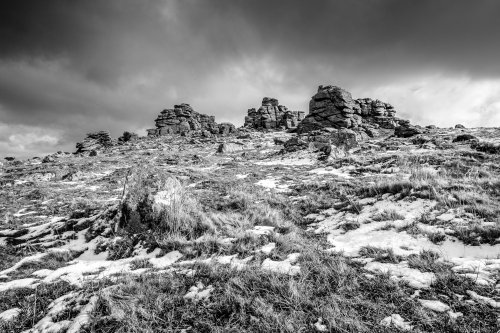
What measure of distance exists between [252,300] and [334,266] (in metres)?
1.52

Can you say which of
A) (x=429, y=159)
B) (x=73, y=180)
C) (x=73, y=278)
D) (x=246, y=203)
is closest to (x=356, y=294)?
(x=73, y=278)

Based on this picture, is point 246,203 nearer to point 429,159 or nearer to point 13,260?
point 13,260

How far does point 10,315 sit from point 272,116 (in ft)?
306

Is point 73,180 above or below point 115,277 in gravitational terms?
above

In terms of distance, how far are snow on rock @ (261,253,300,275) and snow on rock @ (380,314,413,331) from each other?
140 cm

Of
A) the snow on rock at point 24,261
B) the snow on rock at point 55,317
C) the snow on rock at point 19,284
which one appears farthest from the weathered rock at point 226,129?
the snow on rock at point 55,317

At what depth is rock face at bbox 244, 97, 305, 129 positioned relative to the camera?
89438 millimetres

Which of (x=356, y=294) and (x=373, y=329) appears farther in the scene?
(x=356, y=294)

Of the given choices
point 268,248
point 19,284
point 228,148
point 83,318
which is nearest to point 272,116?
point 228,148

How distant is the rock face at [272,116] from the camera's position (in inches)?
3521

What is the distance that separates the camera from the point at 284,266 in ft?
14.1

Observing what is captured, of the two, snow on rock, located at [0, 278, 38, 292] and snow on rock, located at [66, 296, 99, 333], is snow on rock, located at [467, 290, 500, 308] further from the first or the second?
snow on rock, located at [0, 278, 38, 292]

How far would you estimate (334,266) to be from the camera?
13.2ft

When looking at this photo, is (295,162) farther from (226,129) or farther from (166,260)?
(226,129)
